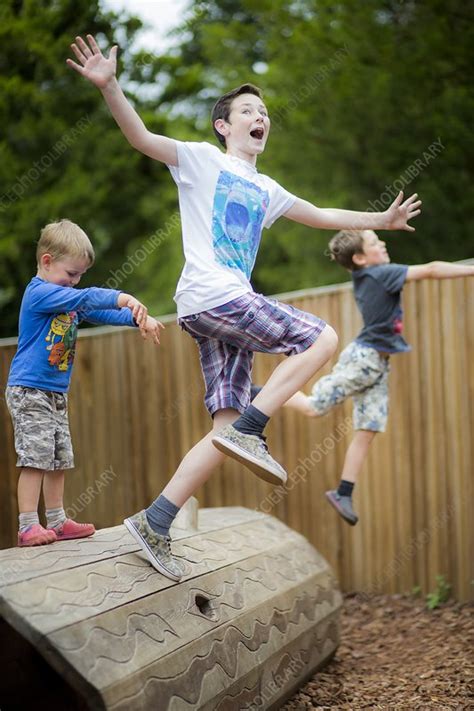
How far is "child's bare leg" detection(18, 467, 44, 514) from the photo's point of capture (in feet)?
11.4

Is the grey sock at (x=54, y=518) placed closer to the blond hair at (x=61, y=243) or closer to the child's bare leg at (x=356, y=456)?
the blond hair at (x=61, y=243)

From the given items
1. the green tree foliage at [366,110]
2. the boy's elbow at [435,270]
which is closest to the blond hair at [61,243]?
the boy's elbow at [435,270]

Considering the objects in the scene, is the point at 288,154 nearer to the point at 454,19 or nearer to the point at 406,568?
the point at 454,19

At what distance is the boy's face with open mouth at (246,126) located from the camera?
3510 millimetres

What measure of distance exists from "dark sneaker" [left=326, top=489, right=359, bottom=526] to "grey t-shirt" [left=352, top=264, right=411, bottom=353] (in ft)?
2.99

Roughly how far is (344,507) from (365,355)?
91 cm

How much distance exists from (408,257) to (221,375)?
825 centimetres

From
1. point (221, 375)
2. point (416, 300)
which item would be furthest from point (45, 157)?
point (221, 375)

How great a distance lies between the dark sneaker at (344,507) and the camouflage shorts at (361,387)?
0.43 m

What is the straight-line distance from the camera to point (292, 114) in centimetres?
1258

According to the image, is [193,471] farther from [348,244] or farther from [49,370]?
[348,244]

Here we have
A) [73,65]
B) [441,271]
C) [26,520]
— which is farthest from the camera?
[441,271]

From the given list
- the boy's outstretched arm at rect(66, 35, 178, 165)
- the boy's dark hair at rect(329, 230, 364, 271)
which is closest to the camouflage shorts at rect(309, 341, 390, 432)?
the boy's dark hair at rect(329, 230, 364, 271)

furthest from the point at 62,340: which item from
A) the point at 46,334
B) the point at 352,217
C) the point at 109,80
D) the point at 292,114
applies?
the point at 292,114
